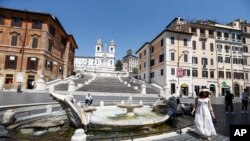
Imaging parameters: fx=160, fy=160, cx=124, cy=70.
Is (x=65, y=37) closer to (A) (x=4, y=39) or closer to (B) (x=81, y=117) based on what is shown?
(A) (x=4, y=39)

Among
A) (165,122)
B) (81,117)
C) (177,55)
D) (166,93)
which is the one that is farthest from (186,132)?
(177,55)

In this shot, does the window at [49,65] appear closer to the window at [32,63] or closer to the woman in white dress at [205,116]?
the window at [32,63]

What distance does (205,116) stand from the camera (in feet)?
18.2

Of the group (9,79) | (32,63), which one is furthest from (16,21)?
(9,79)

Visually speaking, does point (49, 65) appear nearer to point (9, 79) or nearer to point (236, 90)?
point (9, 79)

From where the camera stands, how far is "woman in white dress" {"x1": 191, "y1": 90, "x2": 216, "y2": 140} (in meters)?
5.49

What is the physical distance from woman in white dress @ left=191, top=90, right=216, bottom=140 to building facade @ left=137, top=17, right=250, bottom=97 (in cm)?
2716

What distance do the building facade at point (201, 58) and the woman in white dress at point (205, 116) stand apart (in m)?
27.2

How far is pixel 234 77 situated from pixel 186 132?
1556 inches

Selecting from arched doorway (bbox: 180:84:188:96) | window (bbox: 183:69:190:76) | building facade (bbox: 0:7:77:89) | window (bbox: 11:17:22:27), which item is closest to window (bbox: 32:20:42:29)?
building facade (bbox: 0:7:77:89)

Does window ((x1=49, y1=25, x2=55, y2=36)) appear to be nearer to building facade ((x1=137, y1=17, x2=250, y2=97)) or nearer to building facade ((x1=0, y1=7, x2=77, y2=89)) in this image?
building facade ((x1=0, y1=7, x2=77, y2=89))

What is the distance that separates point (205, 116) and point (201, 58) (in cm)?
3467

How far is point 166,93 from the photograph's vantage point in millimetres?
27422

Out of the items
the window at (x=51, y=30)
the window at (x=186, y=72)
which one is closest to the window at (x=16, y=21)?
the window at (x=51, y=30)
